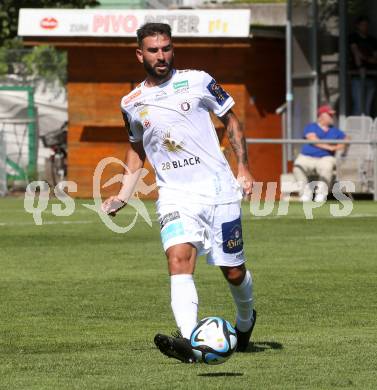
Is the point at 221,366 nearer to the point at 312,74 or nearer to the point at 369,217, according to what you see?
the point at 369,217

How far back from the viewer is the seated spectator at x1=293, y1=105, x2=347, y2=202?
2639cm

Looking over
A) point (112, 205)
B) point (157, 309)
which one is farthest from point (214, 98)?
point (157, 309)

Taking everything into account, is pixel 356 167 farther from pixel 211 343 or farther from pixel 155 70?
pixel 211 343

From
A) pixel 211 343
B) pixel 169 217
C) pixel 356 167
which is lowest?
pixel 356 167

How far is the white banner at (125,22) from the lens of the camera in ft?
96.7

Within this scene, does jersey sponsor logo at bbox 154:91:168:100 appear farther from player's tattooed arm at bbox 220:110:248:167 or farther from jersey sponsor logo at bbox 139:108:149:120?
player's tattooed arm at bbox 220:110:248:167

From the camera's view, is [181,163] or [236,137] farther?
[236,137]

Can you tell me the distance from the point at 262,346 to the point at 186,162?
1398 mm

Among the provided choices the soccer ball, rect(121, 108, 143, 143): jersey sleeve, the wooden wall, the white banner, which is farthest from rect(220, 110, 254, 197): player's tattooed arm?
the wooden wall

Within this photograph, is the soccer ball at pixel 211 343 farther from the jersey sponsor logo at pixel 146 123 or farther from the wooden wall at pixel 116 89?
the wooden wall at pixel 116 89

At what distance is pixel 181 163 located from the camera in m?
9.02

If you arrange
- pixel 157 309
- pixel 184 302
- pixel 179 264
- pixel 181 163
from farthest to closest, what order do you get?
1. pixel 157 309
2. pixel 181 163
3. pixel 179 264
4. pixel 184 302

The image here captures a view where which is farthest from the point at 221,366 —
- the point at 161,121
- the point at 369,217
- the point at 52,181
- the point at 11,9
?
the point at 11,9

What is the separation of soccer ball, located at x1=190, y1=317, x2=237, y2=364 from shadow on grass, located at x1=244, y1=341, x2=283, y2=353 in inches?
46.1
